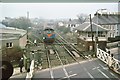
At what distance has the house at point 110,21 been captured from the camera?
2.18 m

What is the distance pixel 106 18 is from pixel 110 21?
0.07 m

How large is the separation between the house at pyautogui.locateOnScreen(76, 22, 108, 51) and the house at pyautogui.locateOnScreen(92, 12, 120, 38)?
58 millimetres

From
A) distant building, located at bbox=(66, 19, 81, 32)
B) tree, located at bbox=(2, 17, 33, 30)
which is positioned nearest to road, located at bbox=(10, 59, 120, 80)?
distant building, located at bbox=(66, 19, 81, 32)

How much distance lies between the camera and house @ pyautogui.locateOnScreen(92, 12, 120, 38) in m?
2.18

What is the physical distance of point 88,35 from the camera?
2.23 meters

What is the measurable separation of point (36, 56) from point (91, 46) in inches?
30.2

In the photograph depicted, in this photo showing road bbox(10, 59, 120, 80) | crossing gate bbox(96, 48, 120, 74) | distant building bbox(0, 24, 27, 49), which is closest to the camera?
distant building bbox(0, 24, 27, 49)

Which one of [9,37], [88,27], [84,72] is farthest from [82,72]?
Result: [9,37]

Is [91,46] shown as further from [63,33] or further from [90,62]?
[63,33]

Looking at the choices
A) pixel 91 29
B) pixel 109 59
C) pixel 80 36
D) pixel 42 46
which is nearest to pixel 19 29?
pixel 42 46

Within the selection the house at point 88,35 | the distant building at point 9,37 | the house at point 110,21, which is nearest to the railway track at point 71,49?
the house at point 88,35

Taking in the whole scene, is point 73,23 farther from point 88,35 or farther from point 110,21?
point 110,21

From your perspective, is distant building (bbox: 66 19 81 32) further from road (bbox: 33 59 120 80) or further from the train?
road (bbox: 33 59 120 80)

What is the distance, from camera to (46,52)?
224 cm
